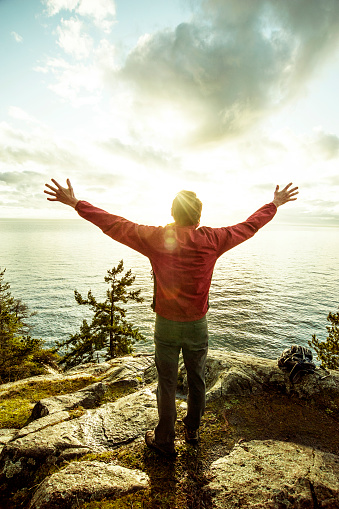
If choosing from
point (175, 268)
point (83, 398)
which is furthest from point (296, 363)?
point (83, 398)

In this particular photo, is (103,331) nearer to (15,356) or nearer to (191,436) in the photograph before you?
(15,356)

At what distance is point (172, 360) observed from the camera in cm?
348

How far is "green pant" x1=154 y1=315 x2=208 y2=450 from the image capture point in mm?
3396

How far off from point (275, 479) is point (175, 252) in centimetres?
345

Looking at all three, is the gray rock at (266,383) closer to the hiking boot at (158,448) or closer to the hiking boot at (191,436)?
the hiking boot at (191,436)

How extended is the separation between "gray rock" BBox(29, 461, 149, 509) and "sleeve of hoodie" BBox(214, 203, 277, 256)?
335 cm

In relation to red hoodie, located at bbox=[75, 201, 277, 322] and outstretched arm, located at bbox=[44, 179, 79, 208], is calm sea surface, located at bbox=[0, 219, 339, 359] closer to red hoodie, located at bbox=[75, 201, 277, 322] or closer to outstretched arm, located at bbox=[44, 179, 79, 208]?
red hoodie, located at bbox=[75, 201, 277, 322]

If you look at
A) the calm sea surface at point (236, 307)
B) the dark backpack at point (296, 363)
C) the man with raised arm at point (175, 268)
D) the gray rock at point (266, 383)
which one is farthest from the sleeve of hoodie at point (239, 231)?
the calm sea surface at point (236, 307)

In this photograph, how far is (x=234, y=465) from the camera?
3.68 m

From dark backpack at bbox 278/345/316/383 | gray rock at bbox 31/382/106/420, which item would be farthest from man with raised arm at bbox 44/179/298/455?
dark backpack at bbox 278/345/316/383

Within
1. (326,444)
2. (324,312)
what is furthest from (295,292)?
(326,444)

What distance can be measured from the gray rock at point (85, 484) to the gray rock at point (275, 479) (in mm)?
1097

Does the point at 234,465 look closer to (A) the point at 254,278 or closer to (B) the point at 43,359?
(B) the point at 43,359

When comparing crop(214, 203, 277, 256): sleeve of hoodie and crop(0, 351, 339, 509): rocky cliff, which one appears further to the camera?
crop(214, 203, 277, 256): sleeve of hoodie
